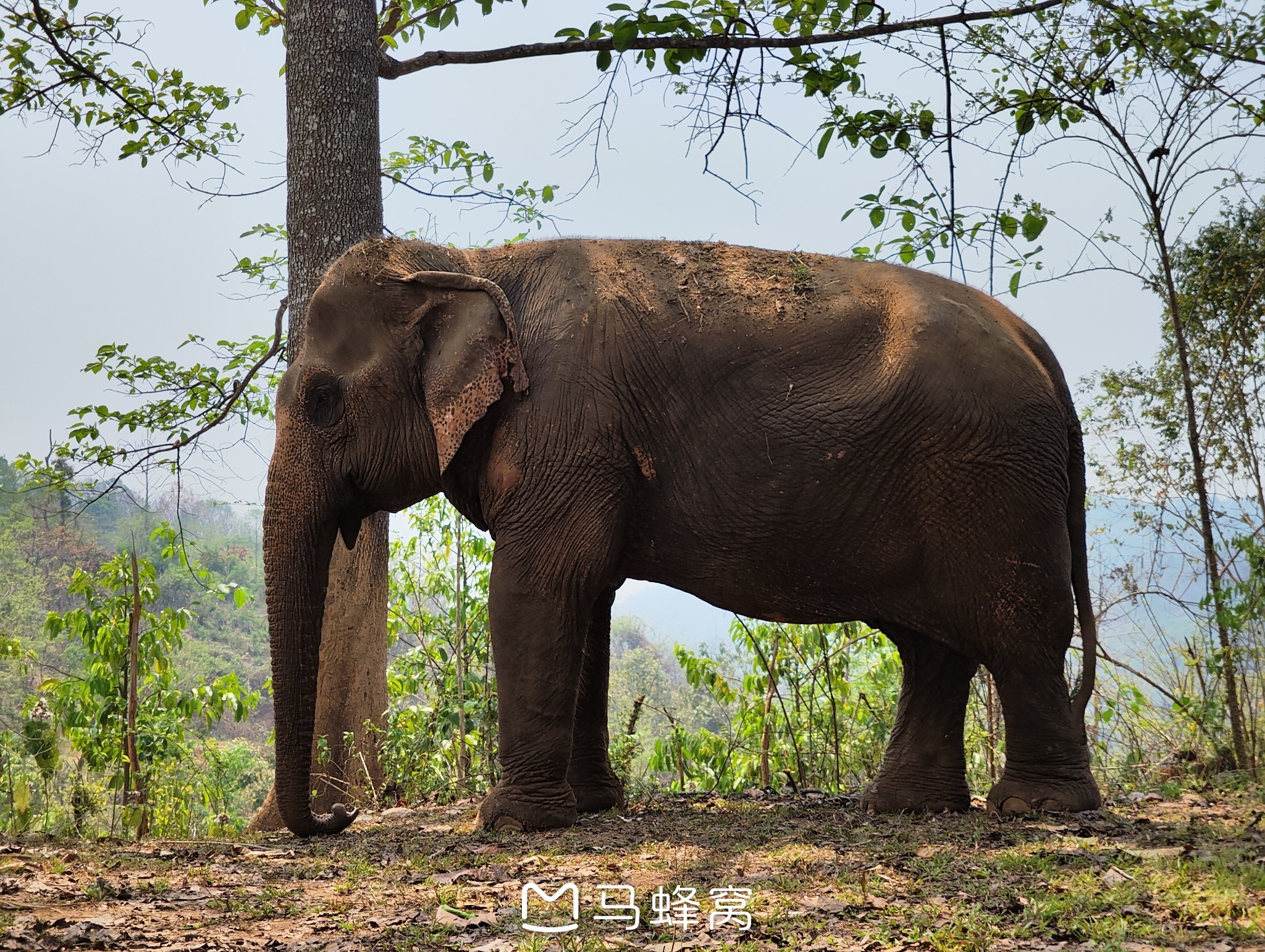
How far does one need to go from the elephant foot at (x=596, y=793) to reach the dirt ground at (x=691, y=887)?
21.7 inches

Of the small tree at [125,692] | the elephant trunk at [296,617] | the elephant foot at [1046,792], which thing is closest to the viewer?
the elephant foot at [1046,792]

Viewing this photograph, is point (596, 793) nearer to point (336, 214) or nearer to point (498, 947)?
point (498, 947)

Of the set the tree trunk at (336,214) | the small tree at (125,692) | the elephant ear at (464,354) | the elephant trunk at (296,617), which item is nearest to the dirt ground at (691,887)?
the elephant trunk at (296,617)

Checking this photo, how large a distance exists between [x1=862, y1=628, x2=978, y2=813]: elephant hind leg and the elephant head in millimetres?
2662

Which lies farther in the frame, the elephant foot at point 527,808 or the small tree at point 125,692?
the small tree at point 125,692

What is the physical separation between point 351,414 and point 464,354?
0.69 metres

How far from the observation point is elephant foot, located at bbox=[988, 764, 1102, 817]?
17.1ft

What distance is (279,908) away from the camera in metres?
3.86

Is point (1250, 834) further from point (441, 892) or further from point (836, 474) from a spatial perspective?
point (441, 892)

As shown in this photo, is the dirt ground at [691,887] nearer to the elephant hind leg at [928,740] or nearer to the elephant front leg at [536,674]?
the elephant front leg at [536,674]

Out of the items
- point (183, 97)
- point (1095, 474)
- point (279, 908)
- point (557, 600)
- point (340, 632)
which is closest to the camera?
point (279, 908)

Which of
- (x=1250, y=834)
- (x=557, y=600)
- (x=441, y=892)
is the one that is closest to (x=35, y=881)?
(x=441, y=892)

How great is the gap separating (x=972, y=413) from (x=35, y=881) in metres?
4.20

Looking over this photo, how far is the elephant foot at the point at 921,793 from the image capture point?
5.77 m
